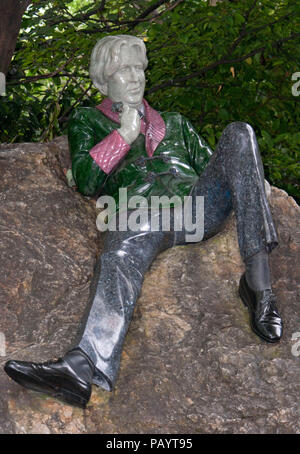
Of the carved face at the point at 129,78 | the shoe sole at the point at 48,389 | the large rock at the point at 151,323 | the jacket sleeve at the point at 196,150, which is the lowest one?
the large rock at the point at 151,323

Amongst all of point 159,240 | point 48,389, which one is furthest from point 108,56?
point 48,389

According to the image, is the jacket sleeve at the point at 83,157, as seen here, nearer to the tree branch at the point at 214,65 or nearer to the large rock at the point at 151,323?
the large rock at the point at 151,323

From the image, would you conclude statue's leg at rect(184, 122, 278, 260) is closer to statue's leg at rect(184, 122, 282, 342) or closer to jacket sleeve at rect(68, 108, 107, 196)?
statue's leg at rect(184, 122, 282, 342)

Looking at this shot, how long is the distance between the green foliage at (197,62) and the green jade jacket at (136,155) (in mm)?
1087

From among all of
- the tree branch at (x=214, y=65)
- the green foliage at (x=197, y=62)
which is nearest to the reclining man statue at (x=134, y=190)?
the green foliage at (x=197, y=62)

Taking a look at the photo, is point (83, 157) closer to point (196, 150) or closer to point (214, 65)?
point (196, 150)

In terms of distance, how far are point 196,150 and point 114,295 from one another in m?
1.04

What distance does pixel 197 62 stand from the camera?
4.96 meters

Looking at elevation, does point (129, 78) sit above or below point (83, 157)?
above

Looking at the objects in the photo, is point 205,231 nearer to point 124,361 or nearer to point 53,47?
point 124,361

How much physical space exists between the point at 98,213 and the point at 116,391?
1.23 m

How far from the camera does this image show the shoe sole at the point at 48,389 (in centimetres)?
253

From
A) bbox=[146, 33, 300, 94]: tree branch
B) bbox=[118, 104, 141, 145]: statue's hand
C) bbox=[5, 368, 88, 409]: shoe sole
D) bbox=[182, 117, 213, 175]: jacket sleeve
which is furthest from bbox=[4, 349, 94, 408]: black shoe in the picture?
bbox=[146, 33, 300, 94]: tree branch

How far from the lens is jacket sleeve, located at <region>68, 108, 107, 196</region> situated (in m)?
3.28
